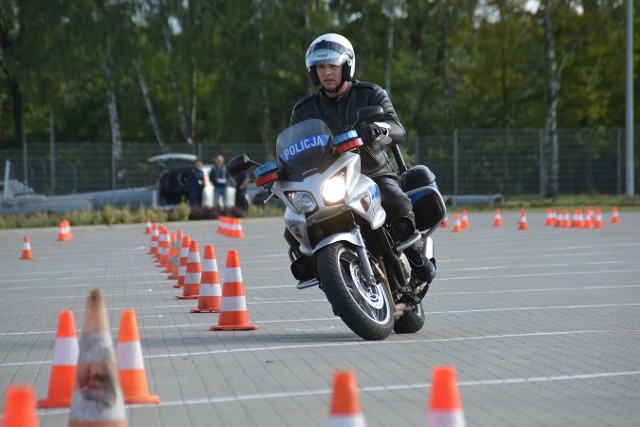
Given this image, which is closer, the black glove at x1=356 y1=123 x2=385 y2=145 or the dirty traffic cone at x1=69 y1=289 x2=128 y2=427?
the dirty traffic cone at x1=69 y1=289 x2=128 y2=427

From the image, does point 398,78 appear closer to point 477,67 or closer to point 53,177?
point 477,67

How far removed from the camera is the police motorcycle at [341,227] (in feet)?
29.3

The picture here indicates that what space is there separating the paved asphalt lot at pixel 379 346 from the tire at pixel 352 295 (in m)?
0.15

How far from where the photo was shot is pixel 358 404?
14.2ft

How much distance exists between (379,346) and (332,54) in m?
2.28

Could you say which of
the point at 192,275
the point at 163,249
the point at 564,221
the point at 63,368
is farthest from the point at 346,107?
the point at 564,221

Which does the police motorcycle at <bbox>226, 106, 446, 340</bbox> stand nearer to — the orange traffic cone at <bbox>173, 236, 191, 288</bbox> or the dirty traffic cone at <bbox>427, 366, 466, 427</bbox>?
the dirty traffic cone at <bbox>427, 366, 466, 427</bbox>

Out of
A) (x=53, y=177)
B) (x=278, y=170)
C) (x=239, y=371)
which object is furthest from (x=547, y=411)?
(x=53, y=177)

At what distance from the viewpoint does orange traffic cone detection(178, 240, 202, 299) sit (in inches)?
540

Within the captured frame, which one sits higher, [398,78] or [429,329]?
[398,78]

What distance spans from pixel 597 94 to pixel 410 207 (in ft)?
160

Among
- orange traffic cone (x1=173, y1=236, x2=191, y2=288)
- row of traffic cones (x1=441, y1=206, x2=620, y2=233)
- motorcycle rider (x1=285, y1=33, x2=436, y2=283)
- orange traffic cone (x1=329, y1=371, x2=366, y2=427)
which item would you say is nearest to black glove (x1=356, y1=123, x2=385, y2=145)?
motorcycle rider (x1=285, y1=33, x2=436, y2=283)

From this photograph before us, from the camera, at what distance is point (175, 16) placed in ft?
163

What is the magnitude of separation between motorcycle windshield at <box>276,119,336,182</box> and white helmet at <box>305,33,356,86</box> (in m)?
0.55
